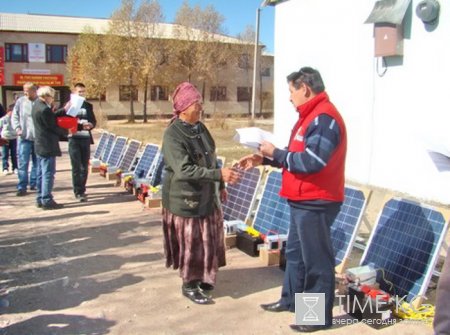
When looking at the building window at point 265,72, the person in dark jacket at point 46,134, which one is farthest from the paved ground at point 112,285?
the building window at point 265,72

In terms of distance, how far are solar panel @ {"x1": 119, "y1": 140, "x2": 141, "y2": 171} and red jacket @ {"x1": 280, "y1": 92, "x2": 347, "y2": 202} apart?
6.49 meters

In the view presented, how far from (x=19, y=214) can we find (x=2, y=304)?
11.0ft

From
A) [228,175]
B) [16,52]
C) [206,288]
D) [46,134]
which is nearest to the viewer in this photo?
[228,175]

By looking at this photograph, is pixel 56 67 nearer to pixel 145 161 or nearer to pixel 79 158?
pixel 145 161

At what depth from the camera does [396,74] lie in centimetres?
798

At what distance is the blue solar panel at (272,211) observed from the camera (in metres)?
5.27

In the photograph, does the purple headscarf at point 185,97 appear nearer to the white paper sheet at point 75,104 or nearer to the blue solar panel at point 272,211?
the blue solar panel at point 272,211

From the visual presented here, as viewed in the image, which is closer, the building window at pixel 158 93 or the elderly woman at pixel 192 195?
Result: the elderly woman at pixel 192 195

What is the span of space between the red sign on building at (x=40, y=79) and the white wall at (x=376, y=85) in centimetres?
3120

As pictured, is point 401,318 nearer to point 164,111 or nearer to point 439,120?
point 439,120

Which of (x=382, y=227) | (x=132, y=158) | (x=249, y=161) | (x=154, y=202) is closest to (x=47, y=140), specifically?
(x=154, y=202)

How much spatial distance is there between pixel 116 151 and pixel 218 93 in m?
32.5

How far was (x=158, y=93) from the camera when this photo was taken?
39.7m

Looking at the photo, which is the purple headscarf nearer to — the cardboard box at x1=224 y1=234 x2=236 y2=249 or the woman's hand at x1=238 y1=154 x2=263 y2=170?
the woman's hand at x1=238 y1=154 x2=263 y2=170
